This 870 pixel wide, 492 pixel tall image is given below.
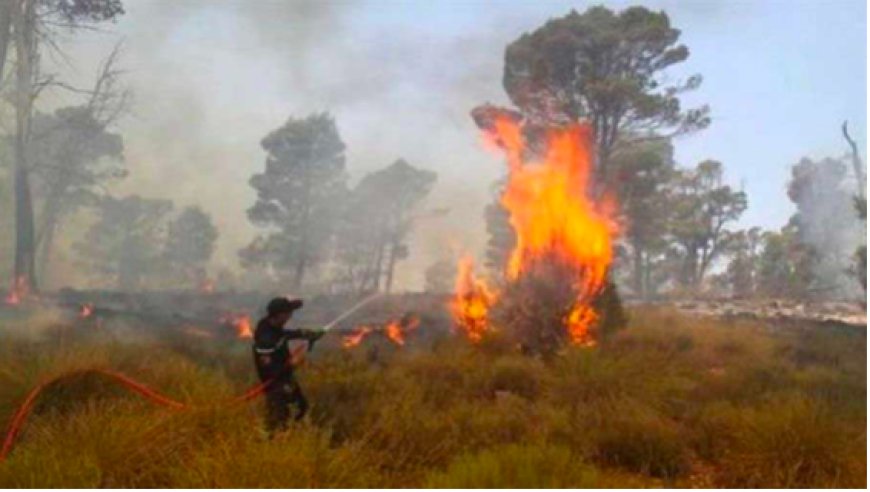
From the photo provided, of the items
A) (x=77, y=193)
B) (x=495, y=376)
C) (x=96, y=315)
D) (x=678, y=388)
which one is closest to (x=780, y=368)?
(x=678, y=388)

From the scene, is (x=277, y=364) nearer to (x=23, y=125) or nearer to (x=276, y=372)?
(x=276, y=372)

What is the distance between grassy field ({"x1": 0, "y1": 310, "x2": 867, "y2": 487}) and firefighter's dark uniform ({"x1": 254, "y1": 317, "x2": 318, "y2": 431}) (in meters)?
0.25

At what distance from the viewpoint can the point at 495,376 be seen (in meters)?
11.1

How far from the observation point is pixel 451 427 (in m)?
7.41

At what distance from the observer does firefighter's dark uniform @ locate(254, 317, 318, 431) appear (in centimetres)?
711

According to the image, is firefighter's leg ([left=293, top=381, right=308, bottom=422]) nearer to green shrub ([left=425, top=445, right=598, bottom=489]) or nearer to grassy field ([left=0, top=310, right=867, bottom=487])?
grassy field ([left=0, top=310, right=867, bottom=487])

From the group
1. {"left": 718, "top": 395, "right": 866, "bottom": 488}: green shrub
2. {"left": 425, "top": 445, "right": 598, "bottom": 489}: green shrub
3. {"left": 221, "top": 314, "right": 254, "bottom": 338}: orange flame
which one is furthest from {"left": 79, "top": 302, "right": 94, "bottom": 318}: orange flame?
{"left": 718, "top": 395, "right": 866, "bottom": 488}: green shrub

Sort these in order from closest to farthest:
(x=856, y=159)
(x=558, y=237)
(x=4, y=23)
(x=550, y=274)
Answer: (x=550, y=274), (x=558, y=237), (x=4, y=23), (x=856, y=159)

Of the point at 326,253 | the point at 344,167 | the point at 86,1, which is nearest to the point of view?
the point at 86,1

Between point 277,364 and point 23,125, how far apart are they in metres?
17.2

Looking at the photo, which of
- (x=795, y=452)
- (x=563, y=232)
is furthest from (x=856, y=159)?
(x=795, y=452)

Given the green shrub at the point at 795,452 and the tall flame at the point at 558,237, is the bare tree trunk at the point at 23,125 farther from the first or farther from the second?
the green shrub at the point at 795,452

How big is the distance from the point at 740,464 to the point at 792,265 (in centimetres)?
3128

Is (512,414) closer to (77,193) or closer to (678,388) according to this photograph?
(678,388)
